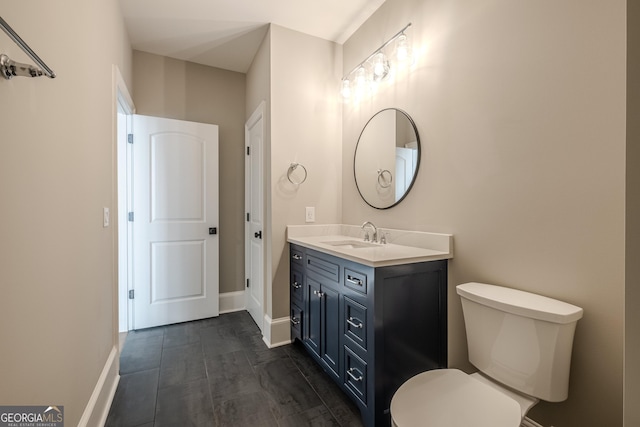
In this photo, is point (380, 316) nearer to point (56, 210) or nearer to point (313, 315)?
point (313, 315)

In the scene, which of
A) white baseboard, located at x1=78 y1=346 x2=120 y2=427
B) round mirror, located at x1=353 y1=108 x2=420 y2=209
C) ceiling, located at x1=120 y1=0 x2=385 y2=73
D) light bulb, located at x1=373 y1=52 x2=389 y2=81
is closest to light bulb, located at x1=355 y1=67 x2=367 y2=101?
light bulb, located at x1=373 y1=52 x2=389 y2=81

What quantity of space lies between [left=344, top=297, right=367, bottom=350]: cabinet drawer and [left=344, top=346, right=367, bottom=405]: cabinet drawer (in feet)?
0.30

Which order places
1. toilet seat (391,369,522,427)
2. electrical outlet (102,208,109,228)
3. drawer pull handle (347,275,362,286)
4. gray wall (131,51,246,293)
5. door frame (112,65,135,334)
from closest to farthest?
toilet seat (391,369,522,427)
drawer pull handle (347,275,362,286)
electrical outlet (102,208,109,228)
door frame (112,65,135,334)
gray wall (131,51,246,293)

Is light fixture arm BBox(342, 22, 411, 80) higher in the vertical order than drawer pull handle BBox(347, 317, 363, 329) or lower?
higher

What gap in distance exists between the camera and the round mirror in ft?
6.03

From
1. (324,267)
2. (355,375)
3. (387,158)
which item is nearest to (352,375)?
(355,375)

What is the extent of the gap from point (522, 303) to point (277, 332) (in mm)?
1809

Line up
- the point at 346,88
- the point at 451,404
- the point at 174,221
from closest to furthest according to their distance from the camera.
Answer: the point at 451,404 → the point at 346,88 → the point at 174,221

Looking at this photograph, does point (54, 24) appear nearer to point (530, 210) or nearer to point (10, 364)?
point (10, 364)

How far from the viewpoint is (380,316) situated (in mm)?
1315

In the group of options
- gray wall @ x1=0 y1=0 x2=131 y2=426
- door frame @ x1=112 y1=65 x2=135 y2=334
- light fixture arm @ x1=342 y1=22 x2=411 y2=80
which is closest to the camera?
gray wall @ x1=0 y1=0 x2=131 y2=426

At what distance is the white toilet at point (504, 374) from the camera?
0.95m

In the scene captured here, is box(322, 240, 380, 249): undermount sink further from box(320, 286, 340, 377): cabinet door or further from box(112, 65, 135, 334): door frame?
box(112, 65, 135, 334): door frame

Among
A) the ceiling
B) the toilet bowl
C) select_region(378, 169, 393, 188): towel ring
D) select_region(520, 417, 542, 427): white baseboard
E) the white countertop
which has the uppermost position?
the ceiling
